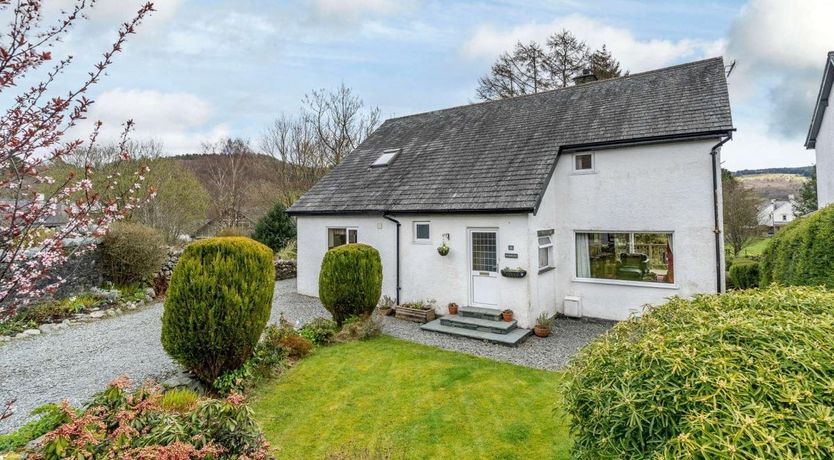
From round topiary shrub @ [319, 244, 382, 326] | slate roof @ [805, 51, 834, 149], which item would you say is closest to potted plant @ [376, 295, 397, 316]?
round topiary shrub @ [319, 244, 382, 326]

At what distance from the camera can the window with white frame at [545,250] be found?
10945 millimetres

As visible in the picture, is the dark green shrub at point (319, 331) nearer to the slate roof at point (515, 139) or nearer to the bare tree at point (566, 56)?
the slate roof at point (515, 139)

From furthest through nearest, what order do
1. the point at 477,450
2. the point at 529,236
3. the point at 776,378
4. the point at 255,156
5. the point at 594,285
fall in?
the point at 255,156 → the point at 594,285 → the point at 529,236 → the point at 477,450 → the point at 776,378

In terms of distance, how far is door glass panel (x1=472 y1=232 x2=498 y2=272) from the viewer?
11031 millimetres

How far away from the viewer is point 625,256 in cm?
1112

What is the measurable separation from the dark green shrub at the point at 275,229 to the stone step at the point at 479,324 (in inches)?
525

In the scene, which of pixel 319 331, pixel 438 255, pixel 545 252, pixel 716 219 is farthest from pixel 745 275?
pixel 319 331

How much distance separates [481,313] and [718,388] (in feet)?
27.4

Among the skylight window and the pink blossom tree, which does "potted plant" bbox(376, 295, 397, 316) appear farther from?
the pink blossom tree

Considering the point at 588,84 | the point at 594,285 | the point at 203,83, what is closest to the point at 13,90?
the point at 203,83

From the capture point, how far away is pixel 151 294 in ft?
47.0

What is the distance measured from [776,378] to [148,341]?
11.7m

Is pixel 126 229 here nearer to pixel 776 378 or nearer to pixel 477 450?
pixel 477 450

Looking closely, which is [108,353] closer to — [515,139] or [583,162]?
[515,139]
